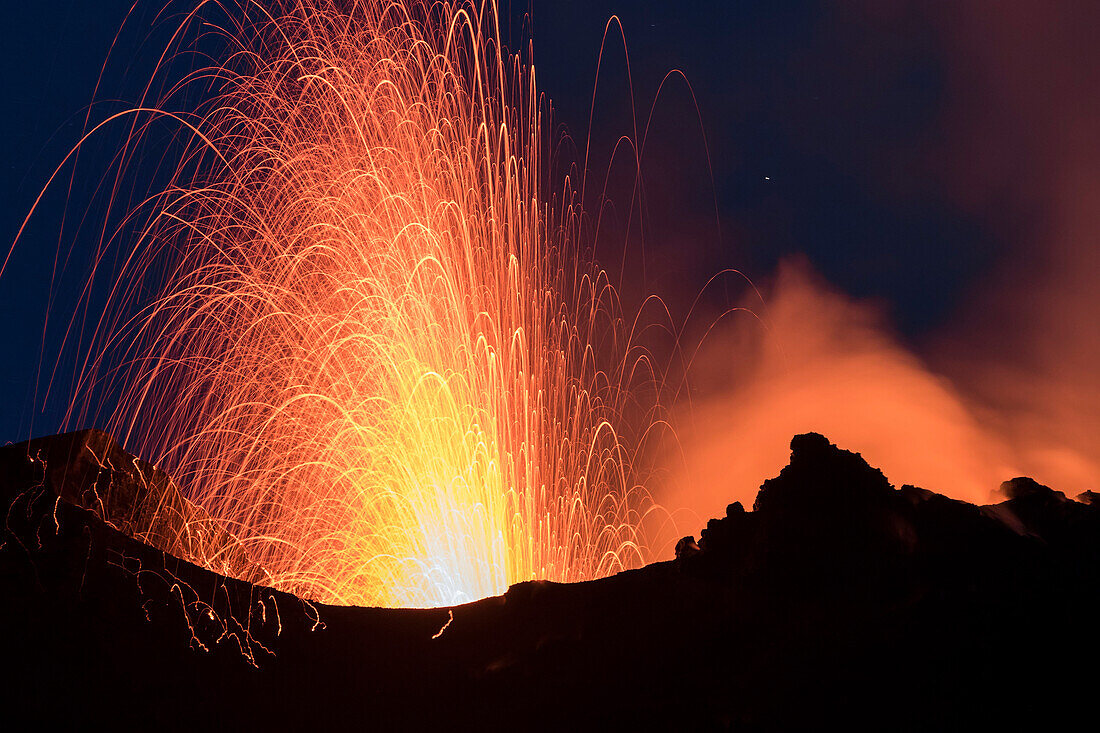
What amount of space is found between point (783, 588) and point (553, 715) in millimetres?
4544

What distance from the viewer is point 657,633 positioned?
49.2 ft

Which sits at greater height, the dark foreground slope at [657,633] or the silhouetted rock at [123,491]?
the silhouetted rock at [123,491]

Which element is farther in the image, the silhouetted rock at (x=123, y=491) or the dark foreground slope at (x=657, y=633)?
the silhouetted rock at (x=123, y=491)

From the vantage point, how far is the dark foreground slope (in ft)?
43.2

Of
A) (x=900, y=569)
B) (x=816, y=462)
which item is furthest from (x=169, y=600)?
(x=900, y=569)

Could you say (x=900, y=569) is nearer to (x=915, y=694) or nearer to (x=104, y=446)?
(x=915, y=694)

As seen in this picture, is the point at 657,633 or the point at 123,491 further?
the point at 123,491

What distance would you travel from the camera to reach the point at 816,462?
15.6 metres

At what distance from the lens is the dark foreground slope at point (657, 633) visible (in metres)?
13.2

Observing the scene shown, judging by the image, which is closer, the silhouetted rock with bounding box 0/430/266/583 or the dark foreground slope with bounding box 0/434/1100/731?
the dark foreground slope with bounding box 0/434/1100/731

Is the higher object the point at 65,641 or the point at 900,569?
the point at 900,569

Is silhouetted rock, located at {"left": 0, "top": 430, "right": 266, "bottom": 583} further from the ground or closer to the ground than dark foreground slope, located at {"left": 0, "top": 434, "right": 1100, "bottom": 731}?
further from the ground

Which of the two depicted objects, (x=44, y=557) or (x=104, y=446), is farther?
(x=104, y=446)

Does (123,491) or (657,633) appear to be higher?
(123,491)
